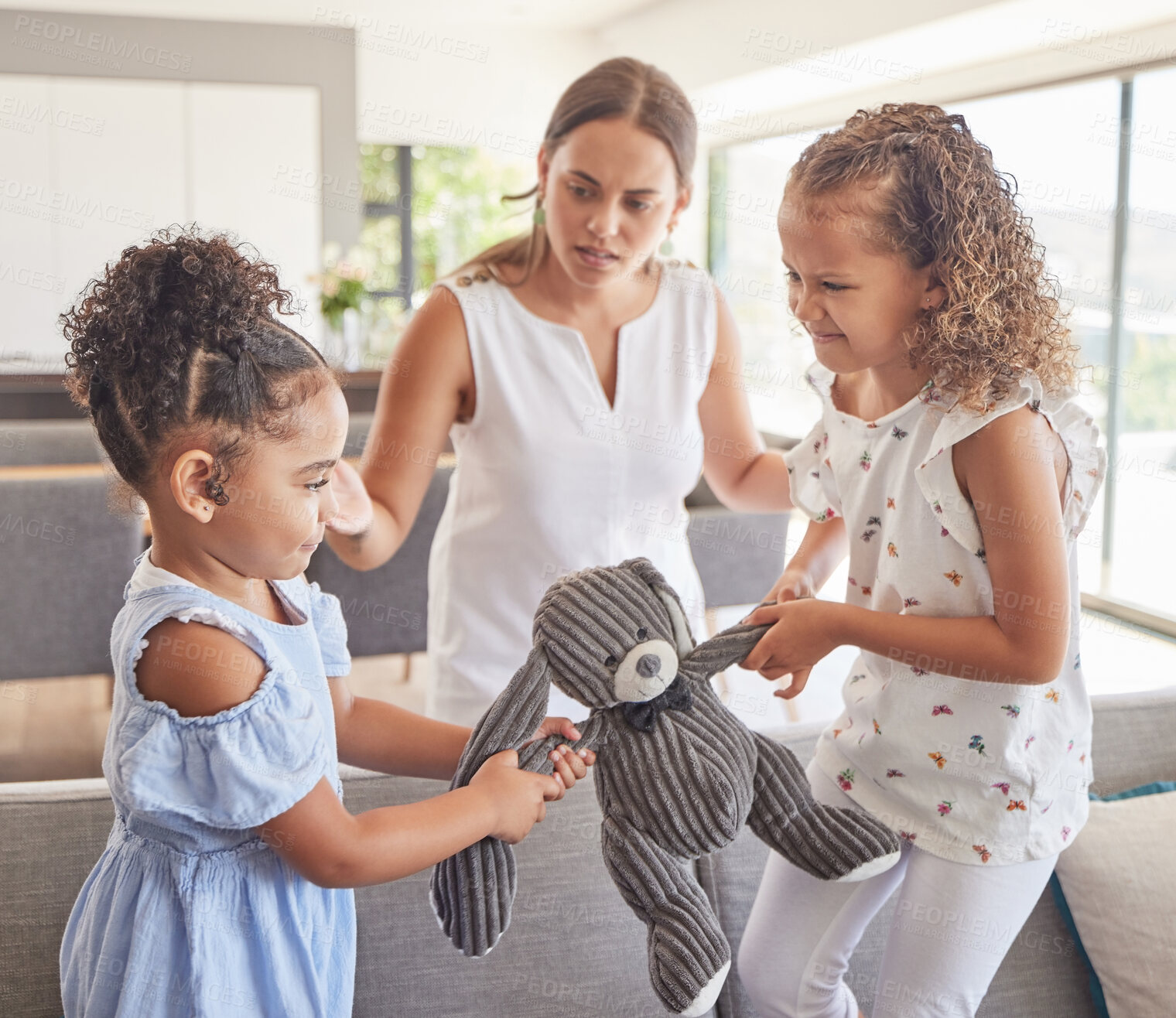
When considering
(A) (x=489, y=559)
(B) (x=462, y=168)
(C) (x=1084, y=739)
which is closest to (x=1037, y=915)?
(C) (x=1084, y=739)

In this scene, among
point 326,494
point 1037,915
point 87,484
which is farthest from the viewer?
point 87,484

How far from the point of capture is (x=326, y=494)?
918mm

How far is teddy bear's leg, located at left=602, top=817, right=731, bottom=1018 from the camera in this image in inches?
34.3

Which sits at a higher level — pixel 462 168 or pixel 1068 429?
Result: pixel 462 168

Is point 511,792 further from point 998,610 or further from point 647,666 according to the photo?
point 998,610

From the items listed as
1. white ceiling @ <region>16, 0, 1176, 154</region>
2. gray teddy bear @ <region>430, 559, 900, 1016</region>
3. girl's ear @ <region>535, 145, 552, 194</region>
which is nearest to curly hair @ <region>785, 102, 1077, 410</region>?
gray teddy bear @ <region>430, 559, 900, 1016</region>

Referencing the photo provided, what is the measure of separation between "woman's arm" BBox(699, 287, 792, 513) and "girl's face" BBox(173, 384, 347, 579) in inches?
33.5

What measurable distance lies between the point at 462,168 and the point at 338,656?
25.3ft

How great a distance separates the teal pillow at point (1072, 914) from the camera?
1.32 meters

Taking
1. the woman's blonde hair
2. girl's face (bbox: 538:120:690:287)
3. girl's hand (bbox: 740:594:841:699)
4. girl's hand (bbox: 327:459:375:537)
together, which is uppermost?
the woman's blonde hair

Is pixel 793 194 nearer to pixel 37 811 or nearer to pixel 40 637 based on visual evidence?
pixel 37 811

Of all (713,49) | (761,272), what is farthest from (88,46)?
(761,272)

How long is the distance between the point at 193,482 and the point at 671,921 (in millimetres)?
500

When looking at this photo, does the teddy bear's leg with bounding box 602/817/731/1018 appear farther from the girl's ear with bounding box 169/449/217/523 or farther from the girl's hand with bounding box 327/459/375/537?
the girl's hand with bounding box 327/459/375/537
